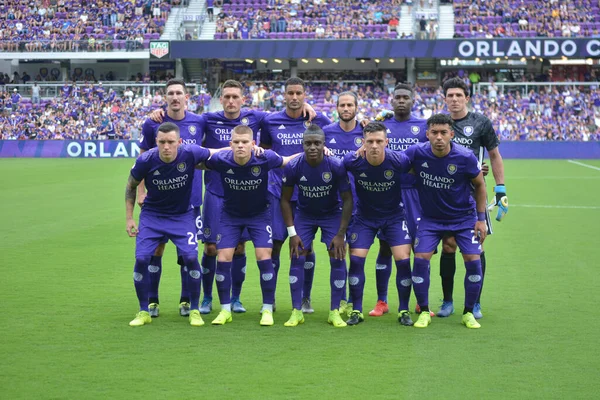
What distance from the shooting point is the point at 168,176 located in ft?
29.5

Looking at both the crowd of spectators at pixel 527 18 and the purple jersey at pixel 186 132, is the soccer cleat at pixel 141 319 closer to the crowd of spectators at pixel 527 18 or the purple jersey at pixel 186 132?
the purple jersey at pixel 186 132

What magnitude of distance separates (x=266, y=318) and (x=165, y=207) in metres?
1.63

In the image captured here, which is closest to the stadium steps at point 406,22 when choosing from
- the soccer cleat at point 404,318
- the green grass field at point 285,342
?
the green grass field at point 285,342

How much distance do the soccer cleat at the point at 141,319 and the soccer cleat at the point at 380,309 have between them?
7.84 feet

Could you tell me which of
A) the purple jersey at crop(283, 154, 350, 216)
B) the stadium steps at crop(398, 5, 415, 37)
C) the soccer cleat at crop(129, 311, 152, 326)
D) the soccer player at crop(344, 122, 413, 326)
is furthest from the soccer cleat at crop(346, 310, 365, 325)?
the stadium steps at crop(398, 5, 415, 37)

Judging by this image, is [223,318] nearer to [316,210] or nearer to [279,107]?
[316,210]

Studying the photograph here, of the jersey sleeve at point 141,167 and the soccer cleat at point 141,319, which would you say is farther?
the jersey sleeve at point 141,167

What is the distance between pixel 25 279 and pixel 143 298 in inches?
131

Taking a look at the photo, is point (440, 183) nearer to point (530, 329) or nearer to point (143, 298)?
point (530, 329)

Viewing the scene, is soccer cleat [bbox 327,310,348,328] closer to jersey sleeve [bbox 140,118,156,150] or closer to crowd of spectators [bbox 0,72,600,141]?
jersey sleeve [bbox 140,118,156,150]

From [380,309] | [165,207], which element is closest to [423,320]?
[380,309]

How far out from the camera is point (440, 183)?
350 inches

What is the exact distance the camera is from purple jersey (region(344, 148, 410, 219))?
891 cm

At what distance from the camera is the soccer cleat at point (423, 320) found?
8680mm
